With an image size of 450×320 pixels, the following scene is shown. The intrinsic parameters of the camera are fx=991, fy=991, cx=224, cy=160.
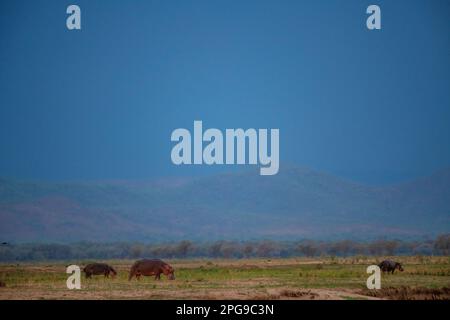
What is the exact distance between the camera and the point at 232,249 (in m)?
62.8

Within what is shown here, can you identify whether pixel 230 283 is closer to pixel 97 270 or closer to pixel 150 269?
pixel 150 269

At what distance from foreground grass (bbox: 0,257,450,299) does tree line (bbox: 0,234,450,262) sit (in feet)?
→ 45.1

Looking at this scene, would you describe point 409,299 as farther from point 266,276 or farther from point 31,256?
point 31,256

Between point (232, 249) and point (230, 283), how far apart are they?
28.7 meters

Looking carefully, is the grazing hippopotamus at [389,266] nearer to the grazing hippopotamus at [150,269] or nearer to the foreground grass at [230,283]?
the foreground grass at [230,283]

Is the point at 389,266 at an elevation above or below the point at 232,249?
above

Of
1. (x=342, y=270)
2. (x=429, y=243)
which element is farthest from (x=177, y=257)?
(x=342, y=270)

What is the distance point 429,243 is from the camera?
61688mm

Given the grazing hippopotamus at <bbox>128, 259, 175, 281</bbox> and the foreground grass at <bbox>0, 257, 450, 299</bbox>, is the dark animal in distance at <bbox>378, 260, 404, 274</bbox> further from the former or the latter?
the grazing hippopotamus at <bbox>128, 259, 175, 281</bbox>

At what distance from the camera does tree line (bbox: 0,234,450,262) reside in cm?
5697

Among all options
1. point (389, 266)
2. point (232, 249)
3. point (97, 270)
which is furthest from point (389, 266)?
point (232, 249)

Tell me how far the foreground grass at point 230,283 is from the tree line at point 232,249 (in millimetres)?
13738
